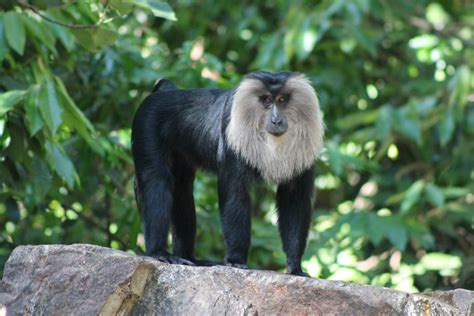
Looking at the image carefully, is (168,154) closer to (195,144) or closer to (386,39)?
(195,144)

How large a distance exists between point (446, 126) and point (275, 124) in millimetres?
4184

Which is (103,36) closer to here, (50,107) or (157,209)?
(50,107)

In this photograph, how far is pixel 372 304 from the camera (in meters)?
4.92

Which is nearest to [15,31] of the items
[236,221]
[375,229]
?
[236,221]

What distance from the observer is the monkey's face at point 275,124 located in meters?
5.80

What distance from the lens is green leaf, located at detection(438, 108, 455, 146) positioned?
9.38m

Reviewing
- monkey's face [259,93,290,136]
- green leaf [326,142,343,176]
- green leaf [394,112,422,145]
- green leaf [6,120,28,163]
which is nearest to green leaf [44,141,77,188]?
green leaf [6,120,28,163]

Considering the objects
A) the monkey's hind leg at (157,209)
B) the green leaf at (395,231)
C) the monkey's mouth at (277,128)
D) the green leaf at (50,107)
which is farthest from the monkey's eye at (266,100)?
the green leaf at (395,231)

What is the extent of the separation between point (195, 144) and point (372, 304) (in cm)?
186

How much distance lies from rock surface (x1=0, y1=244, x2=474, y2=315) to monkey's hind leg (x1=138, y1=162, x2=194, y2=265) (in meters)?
0.90

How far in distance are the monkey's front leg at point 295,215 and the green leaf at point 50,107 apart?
145 cm

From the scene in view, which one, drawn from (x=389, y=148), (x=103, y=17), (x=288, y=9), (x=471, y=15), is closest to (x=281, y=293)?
(x=103, y=17)

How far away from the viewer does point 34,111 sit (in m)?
5.88

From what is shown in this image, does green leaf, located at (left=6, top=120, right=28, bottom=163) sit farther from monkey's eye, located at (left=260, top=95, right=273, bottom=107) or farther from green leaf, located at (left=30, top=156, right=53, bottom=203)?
monkey's eye, located at (left=260, top=95, right=273, bottom=107)
